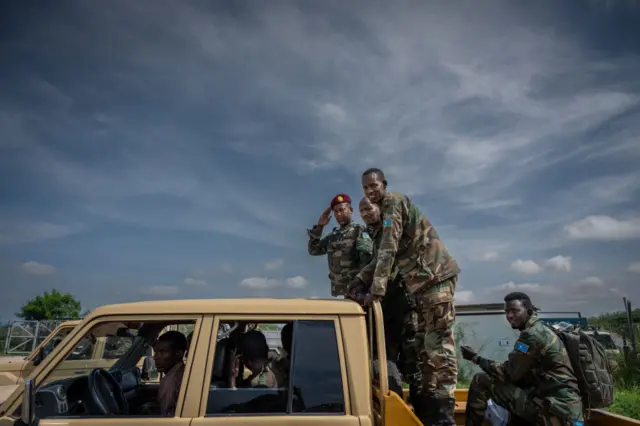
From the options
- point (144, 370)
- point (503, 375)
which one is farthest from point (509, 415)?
point (144, 370)

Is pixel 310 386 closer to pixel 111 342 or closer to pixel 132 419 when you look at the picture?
pixel 132 419

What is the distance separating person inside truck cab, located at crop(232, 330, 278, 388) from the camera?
9.08ft

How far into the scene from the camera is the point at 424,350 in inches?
132

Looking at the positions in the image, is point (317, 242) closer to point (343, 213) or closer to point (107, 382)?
point (343, 213)

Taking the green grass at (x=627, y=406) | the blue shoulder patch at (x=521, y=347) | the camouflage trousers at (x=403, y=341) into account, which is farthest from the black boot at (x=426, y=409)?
the green grass at (x=627, y=406)

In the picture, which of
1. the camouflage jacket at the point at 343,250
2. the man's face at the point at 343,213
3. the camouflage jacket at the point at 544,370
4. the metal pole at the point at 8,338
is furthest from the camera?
the metal pole at the point at 8,338

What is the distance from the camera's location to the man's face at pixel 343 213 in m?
5.08

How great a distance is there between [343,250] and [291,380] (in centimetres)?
247

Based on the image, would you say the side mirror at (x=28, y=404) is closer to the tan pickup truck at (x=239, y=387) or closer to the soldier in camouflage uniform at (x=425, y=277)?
the tan pickup truck at (x=239, y=387)

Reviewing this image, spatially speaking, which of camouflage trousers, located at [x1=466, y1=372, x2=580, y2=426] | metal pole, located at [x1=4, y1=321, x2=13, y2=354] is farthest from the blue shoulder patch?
metal pole, located at [x1=4, y1=321, x2=13, y2=354]

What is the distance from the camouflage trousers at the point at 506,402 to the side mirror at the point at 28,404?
10.4ft

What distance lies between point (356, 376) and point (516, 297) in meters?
2.26

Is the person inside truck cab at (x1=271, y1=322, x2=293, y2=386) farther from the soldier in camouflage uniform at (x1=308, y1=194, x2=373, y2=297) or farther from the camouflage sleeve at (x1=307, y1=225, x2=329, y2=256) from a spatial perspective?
the camouflage sleeve at (x1=307, y1=225, x2=329, y2=256)

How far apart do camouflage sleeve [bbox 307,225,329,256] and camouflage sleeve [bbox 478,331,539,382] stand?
2.17m
